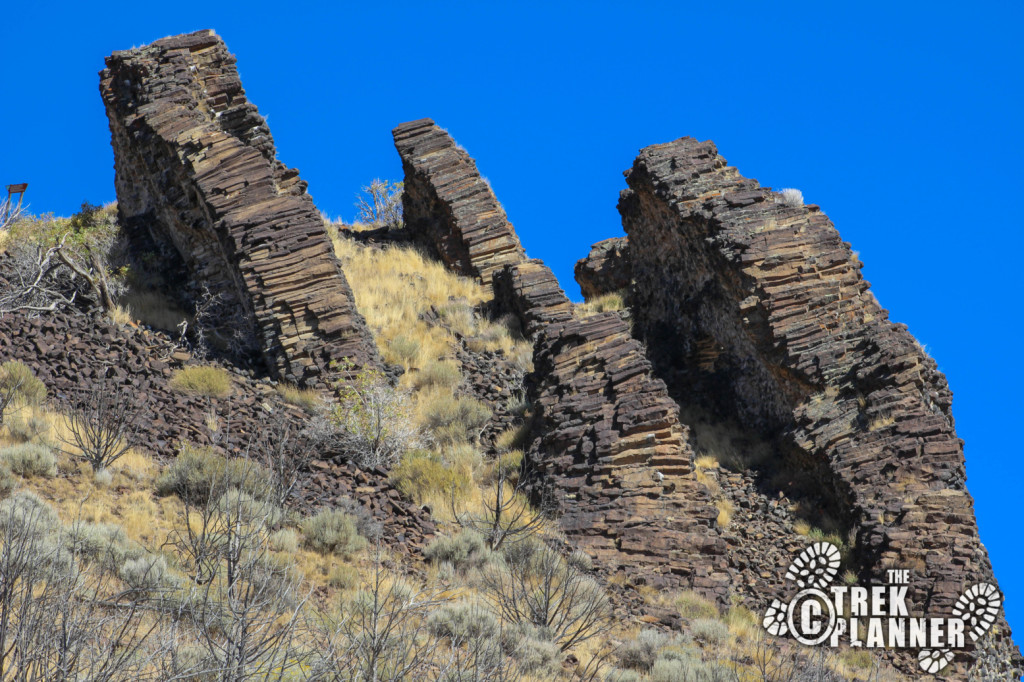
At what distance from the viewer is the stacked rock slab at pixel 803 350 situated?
749 inches

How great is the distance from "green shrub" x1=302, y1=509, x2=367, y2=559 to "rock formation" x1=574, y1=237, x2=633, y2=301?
13.6 m

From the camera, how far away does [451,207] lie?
31734mm

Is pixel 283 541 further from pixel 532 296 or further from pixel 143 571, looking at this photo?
pixel 532 296

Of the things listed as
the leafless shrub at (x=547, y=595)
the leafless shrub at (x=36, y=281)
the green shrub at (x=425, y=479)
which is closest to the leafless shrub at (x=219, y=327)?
the leafless shrub at (x=36, y=281)

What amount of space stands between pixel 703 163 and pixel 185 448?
43.6 feet

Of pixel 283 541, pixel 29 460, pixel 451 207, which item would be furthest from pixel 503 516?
pixel 451 207

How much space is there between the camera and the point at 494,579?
54.1ft

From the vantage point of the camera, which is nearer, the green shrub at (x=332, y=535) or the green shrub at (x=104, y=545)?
the green shrub at (x=104, y=545)

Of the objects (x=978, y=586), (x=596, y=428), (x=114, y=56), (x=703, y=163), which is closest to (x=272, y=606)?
(x=596, y=428)

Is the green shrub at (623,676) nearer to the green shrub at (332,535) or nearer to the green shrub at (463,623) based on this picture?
the green shrub at (463,623)

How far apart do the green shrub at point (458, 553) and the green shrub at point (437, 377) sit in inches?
282

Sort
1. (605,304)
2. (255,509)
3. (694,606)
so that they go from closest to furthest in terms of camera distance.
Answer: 1. (255,509)
2. (694,606)
3. (605,304)

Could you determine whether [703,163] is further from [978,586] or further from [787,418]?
[978,586]

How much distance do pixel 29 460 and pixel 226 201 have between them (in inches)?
395
